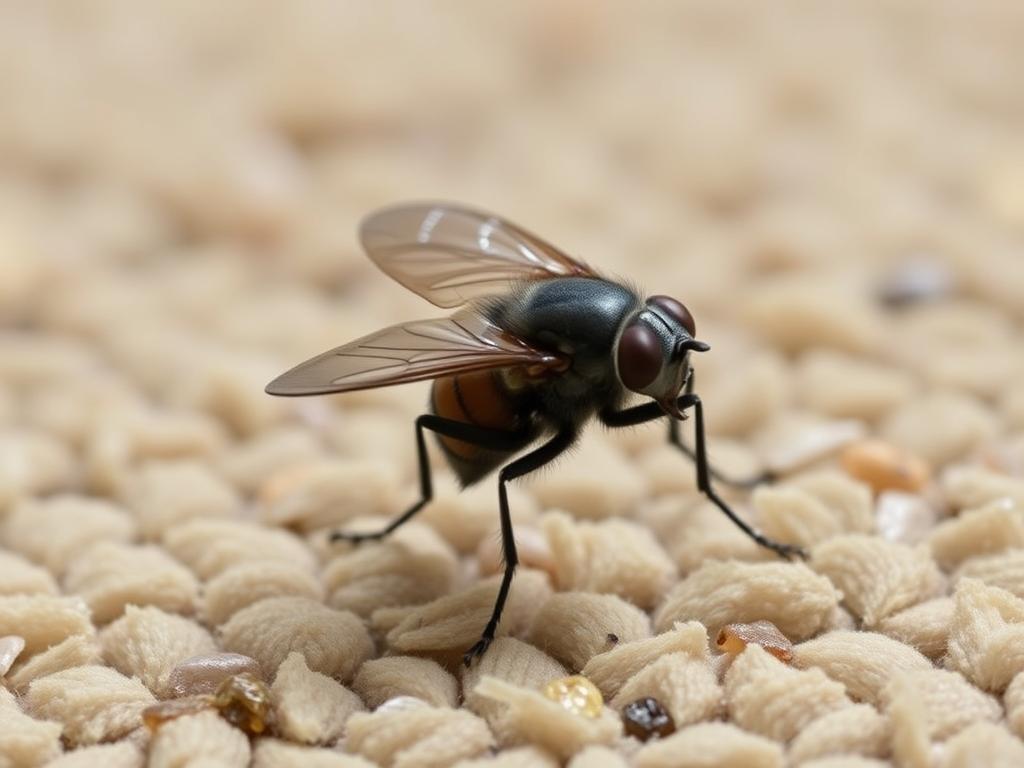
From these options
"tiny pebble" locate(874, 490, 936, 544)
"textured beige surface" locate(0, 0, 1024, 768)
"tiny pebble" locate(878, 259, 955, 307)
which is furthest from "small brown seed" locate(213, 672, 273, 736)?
"tiny pebble" locate(878, 259, 955, 307)

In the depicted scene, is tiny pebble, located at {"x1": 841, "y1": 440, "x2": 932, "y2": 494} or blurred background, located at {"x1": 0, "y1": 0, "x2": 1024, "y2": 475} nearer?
tiny pebble, located at {"x1": 841, "y1": 440, "x2": 932, "y2": 494}

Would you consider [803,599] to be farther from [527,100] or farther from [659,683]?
[527,100]

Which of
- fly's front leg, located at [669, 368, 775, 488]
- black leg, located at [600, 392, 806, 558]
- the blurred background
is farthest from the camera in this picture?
the blurred background

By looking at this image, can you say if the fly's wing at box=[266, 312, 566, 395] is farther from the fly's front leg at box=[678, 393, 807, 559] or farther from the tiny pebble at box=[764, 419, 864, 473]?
the tiny pebble at box=[764, 419, 864, 473]

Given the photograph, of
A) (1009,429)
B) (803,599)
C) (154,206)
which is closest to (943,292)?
(1009,429)

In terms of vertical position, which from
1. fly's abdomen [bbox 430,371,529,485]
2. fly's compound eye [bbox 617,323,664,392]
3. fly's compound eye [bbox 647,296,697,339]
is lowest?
fly's abdomen [bbox 430,371,529,485]

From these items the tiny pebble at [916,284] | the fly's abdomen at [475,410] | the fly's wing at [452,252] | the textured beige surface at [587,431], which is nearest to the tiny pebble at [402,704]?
the textured beige surface at [587,431]
